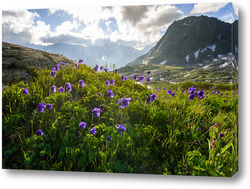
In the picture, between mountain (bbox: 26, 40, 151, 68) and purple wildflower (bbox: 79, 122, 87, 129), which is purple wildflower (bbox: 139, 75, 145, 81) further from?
purple wildflower (bbox: 79, 122, 87, 129)

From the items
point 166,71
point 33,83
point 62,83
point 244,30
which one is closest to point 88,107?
point 62,83

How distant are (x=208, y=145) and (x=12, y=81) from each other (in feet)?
9.75

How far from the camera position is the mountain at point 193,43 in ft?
8.23

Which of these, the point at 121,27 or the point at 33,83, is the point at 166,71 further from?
the point at 33,83

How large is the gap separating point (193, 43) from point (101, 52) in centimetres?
149

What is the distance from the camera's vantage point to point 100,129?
2.35 metres

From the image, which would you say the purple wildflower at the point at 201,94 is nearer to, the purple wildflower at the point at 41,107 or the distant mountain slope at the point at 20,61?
the purple wildflower at the point at 41,107

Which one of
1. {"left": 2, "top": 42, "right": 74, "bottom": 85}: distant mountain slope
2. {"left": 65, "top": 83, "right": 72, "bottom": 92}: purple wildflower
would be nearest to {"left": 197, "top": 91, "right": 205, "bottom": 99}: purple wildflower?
{"left": 65, "top": 83, "right": 72, "bottom": 92}: purple wildflower

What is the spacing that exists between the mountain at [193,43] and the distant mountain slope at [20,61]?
65.7 inches

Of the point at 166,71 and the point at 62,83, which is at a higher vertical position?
the point at 166,71

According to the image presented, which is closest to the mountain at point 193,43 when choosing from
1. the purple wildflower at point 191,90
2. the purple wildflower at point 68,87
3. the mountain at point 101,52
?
the mountain at point 101,52

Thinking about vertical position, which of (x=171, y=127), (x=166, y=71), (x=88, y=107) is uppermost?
(x=166, y=71)

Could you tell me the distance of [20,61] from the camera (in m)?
3.49

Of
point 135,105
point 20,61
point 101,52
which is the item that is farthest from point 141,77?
point 20,61
